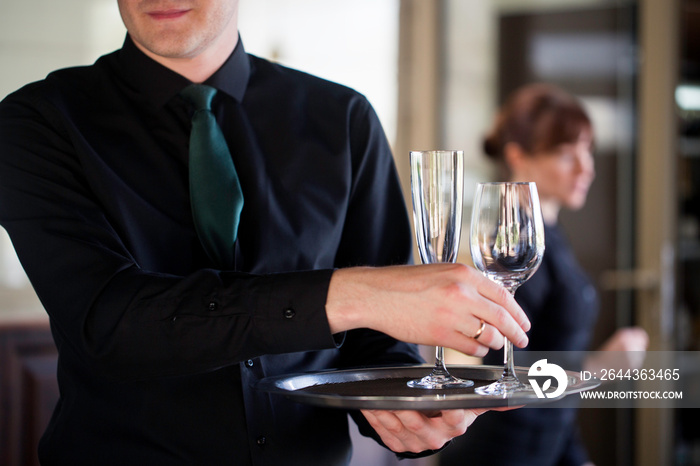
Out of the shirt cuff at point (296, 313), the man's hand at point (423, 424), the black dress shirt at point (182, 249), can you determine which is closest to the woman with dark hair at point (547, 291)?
the black dress shirt at point (182, 249)

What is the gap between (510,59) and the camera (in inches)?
126

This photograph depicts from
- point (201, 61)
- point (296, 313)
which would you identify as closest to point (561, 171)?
point (201, 61)

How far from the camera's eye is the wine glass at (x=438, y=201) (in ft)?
3.20

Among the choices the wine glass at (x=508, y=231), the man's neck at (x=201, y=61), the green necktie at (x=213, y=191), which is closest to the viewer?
the wine glass at (x=508, y=231)

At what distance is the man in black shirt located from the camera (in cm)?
89

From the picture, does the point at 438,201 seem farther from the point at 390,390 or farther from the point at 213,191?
the point at 213,191

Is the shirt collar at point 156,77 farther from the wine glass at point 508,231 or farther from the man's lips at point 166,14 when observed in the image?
the wine glass at point 508,231

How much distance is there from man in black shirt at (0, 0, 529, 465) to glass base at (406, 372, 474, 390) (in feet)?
0.11

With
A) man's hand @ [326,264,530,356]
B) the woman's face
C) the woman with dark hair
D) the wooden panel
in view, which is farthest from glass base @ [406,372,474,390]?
the woman's face

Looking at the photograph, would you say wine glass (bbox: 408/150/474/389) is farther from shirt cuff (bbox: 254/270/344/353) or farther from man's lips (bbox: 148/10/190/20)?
man's lips (bbox: 148/10/190/20)

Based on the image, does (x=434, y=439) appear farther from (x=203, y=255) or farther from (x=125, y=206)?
(x=125, y=206)

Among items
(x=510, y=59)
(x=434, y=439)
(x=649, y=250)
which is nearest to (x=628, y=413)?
(x=649, y=250)

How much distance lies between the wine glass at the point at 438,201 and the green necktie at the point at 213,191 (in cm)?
29

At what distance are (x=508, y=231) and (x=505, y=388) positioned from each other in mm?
198
